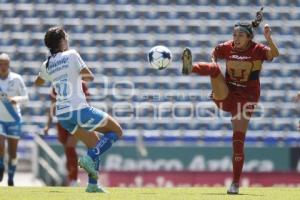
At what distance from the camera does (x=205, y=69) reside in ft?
29.5

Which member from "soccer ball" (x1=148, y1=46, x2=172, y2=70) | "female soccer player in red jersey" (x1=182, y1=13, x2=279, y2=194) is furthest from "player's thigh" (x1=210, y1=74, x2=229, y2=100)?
"soccer ball" (x1=148, y1=46, x2=172, y2=70)

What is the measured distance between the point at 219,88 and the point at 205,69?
552 millimetres

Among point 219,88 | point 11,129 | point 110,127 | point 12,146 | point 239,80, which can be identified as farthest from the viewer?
point 12,146

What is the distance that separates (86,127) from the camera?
29.5 feet

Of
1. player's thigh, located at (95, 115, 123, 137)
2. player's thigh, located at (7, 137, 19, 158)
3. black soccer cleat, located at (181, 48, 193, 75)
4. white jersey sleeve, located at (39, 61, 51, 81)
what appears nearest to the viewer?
black soccer cleat, located at (181, 48, 193, 75)

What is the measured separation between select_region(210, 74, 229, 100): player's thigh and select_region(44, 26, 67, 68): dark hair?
170 centimetres

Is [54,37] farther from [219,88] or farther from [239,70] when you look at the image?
[239,70]

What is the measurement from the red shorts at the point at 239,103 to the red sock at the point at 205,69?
19.1 inches

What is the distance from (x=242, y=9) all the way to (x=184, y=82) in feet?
7.42

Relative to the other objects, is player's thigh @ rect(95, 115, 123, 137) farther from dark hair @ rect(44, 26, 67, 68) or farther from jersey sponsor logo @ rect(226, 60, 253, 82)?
jersey sponsor logo @ rect(226, 60, 253, 82)

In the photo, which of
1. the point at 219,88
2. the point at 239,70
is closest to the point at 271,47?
the point at 239,70

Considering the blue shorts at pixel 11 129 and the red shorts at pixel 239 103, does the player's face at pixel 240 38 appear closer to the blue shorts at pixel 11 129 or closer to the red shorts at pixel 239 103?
the red shorts at pixel 239 103

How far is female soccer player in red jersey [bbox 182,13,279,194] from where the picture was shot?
9367mm

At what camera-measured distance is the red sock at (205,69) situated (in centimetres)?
892
